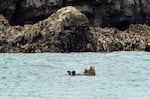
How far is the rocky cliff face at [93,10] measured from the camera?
153 m

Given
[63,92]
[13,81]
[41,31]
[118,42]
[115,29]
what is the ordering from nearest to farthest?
[63,92] → [13,81] → [41,31] → [118,42] → [115,29]

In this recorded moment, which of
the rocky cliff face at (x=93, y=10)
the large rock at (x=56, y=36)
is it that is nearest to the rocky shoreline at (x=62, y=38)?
the large rock at (x=56, y=36)

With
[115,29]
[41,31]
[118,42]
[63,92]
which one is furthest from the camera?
[115,29]

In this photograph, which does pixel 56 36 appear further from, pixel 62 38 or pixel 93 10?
pixel 93 10

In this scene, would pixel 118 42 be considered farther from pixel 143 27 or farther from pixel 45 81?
pixel 45 81

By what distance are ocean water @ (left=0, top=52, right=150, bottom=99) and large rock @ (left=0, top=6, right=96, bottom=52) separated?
96.6 ft

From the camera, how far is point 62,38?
128 m

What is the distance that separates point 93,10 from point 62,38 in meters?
33.3

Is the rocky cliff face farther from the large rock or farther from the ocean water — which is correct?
the ocean water

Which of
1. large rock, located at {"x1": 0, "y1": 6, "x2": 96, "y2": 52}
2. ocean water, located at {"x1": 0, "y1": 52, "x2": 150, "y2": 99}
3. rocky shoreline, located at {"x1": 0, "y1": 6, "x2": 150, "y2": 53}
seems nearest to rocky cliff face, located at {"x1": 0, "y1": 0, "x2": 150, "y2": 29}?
rocky shoreline, located at {"x1": 0, "y1": 6, "x2": 150, "y2": 53}

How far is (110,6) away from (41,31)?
1413 inches

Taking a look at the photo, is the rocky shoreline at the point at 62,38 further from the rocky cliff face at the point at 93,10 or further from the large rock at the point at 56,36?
the rocky cliff face at the point at 93,10

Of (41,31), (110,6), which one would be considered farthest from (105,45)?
(110,6)

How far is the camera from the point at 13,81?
65875mm
